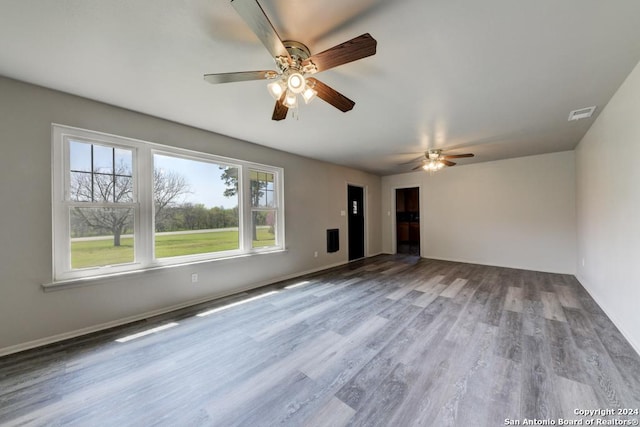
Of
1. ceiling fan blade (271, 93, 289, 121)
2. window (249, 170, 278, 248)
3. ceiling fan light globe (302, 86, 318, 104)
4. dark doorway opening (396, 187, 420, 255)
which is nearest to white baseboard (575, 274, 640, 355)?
ceiling fan light globe (302, 86, 318, 104)

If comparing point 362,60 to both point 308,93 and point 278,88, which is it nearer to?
point 308,93

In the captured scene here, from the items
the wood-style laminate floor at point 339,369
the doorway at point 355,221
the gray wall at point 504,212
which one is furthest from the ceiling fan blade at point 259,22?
the gray wall at point 504,212

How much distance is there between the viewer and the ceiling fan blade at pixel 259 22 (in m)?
1.07

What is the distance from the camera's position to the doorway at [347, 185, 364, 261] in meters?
6.11

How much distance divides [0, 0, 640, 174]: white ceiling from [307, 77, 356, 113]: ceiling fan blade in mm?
242

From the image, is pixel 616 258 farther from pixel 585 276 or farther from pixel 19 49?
pixel 19 49

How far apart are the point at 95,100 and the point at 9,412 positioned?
2.67m

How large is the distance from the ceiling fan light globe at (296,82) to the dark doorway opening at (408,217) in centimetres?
733

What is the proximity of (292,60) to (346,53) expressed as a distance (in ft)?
1.32

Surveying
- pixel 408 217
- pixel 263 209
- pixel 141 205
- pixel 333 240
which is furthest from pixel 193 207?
pixel 408 217

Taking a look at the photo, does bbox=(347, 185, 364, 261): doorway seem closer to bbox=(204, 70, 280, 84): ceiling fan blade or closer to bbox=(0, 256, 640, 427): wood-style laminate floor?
bbox=(0, 256, 640, 427): wood-style laminate floor

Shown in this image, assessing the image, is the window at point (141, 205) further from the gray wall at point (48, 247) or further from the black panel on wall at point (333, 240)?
the black panel on wall at point (333, 240)

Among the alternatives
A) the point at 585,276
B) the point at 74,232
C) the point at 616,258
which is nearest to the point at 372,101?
the point at 616,258

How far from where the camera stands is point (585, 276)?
12.1 ft
